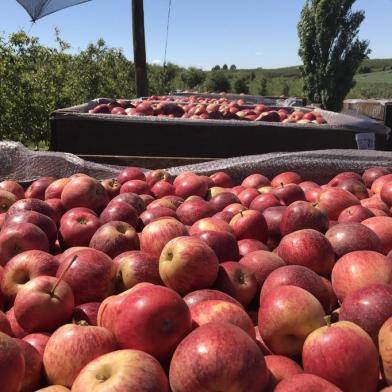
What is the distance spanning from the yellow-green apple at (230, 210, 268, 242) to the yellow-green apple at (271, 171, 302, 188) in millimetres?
1172

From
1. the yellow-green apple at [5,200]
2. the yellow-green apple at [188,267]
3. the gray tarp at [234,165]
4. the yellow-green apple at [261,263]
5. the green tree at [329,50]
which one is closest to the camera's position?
the yellow-green apple at [188,267]

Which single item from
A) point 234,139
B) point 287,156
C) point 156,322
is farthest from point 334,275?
point 234,139

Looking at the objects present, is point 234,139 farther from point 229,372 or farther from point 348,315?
point 229,372

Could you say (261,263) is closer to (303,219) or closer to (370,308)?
(303,219)

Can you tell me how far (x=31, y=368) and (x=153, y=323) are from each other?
417 mm

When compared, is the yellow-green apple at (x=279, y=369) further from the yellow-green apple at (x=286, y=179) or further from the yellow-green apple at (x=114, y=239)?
the yellow-green apple at (x=286, y=179)

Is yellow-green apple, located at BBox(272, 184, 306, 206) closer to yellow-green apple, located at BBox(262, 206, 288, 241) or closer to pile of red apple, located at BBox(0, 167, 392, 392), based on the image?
pile of red apple, located at BBox(0, 167, 392, 392)

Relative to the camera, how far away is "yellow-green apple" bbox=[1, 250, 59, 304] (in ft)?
6.68

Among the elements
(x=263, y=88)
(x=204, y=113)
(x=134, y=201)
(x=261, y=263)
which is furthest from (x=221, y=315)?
(x=263, y=88)

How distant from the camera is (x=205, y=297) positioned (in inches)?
71.8

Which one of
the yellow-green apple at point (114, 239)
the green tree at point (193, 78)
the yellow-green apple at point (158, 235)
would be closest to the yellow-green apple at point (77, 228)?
the yellow-green apple at point (114, 239)

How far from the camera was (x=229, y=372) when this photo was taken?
128 centimetres

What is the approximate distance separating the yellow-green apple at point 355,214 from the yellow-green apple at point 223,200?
73 cm

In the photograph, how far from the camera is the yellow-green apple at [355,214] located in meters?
2.79
